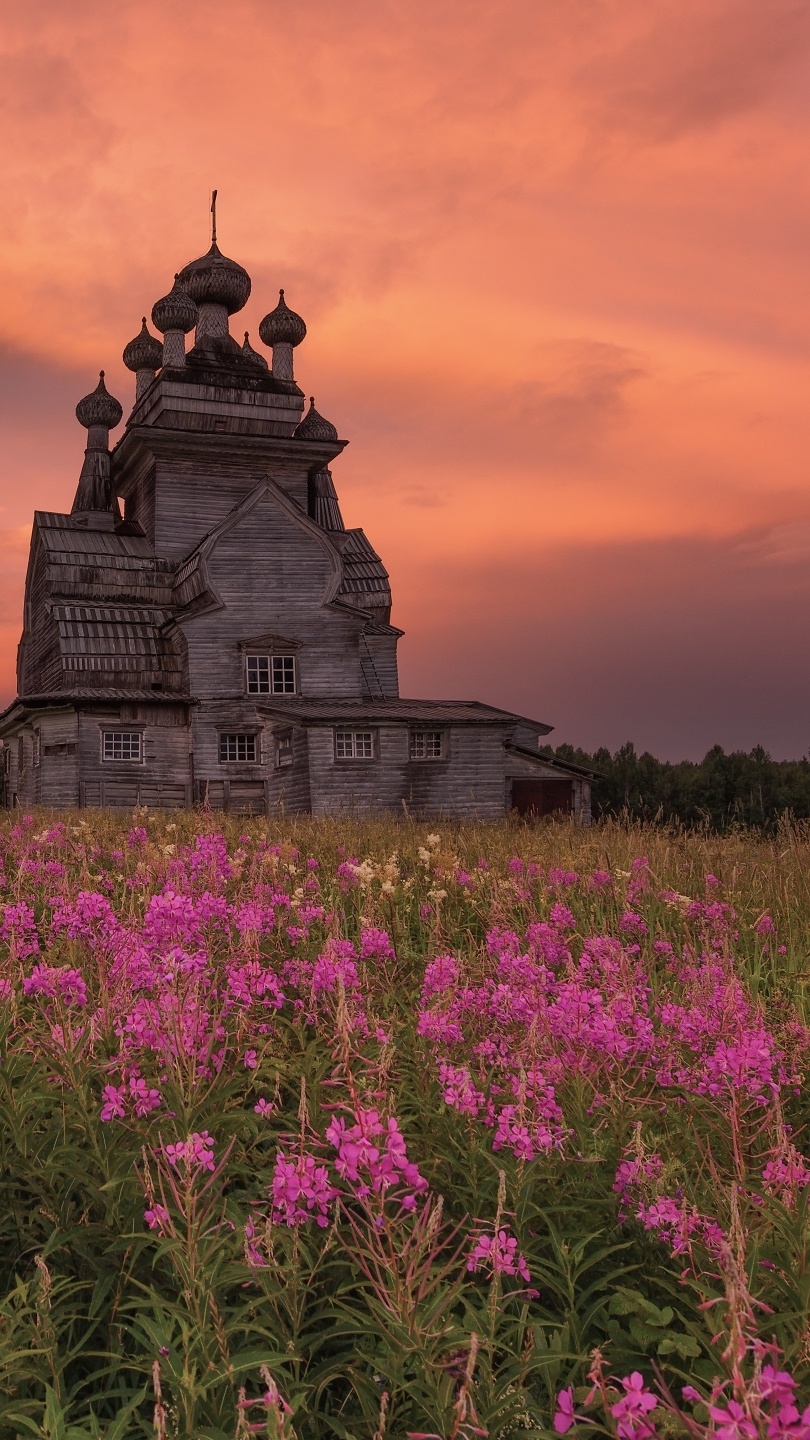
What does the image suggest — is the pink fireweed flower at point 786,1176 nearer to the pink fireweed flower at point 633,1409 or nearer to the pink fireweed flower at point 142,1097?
the pink fireweed flower at point 633,1409

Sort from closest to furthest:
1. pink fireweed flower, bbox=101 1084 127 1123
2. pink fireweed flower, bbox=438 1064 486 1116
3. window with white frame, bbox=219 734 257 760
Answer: pink fireweed flower, bbox=438 1064 486 1116 < pink fireweed flower, bbox=101 1084 127 1123 < window with white frame, bbox=219 734 257 760

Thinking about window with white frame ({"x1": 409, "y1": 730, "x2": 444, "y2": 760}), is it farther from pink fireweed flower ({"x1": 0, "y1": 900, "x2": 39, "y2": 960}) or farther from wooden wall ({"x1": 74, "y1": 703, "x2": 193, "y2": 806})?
pink fireweed flower ({"x1": 0, "y1": 900, "x2": 39, "y2": 960})

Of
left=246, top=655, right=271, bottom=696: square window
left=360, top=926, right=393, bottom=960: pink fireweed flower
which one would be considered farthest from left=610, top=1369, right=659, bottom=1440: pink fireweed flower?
left=246, top=655, right=271, bottom=696: square window

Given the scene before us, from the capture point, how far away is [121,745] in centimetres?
3400

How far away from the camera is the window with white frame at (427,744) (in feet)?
109

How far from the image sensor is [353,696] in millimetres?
36188

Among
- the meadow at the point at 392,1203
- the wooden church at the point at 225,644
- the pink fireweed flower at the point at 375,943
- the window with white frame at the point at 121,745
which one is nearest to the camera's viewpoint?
the meadow at the point at 392,1203

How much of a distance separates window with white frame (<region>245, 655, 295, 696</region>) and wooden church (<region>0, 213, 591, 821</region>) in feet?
0.17

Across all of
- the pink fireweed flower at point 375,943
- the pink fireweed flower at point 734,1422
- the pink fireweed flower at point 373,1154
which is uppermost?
the pink fireweed flower at point 375,943

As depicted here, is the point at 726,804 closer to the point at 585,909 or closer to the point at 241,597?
the point at 241,597

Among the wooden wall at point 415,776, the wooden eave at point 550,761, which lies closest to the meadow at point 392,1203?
the wooden wall at point 415,776

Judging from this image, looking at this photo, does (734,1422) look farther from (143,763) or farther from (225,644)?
(225,644)

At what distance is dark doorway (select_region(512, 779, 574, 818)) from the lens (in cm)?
3562

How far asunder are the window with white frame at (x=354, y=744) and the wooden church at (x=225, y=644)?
50 mm
